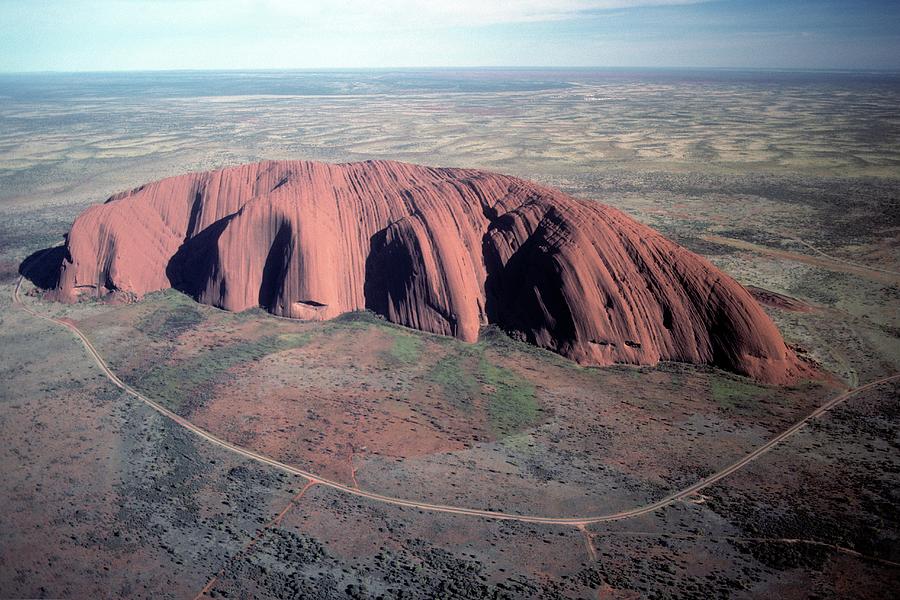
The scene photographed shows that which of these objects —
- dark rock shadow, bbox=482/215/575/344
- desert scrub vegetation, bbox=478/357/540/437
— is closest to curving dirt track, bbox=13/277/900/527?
desert scrub vegetation, bbox=478/357/540/437

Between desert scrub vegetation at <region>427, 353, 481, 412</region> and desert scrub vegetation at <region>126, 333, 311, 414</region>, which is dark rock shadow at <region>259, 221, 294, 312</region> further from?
desert scrub vegetation at <region>427, 353, 481, 412</region>

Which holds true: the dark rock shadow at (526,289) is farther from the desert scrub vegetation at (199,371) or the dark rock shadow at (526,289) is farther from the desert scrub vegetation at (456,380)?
the desert scrub vegetation at (199,371)

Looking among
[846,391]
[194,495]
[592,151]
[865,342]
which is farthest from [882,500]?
[592,151]

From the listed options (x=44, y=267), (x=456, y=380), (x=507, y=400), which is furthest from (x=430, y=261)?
(x=44, y=267)

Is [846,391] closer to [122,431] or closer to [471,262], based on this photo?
[471,262]

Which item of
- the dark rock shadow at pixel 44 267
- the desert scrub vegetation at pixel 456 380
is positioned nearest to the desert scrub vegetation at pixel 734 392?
the desert scrub vegetation at pixel 456 380

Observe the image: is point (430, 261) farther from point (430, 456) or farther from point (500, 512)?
point (500, 512)
